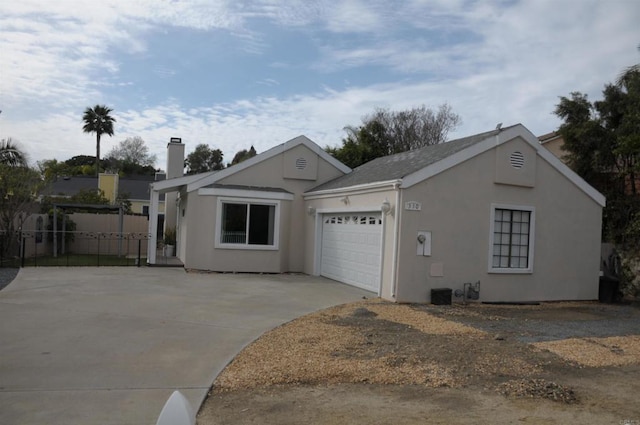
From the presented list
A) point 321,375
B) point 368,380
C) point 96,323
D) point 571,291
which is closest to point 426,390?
point 368,380

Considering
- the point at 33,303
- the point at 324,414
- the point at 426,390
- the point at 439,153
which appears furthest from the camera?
the point at 439,153

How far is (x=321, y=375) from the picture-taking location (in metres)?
6.38

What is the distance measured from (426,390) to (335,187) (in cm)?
1074

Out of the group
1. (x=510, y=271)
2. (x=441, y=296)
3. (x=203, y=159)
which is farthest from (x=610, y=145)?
(x=203, y=159)

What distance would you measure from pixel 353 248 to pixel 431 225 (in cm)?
283

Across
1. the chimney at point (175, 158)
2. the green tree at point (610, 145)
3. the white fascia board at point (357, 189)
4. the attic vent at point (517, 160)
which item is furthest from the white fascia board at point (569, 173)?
the chimney at point (175, 158)

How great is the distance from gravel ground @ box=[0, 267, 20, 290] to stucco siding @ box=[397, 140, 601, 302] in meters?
9.60

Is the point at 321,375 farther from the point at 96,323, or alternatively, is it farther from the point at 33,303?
the point at 33,303

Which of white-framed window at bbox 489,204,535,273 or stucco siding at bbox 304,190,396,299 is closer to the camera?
stucco siding at bbox 304,190,396,299

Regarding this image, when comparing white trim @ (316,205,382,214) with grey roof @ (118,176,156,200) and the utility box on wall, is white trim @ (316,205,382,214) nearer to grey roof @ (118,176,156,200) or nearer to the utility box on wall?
the utility box on wall

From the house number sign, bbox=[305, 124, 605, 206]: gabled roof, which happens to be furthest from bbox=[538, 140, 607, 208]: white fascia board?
the house number sign

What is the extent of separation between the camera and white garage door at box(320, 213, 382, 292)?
533 inches

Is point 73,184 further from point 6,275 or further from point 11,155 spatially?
point 6,275

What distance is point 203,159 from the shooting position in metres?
71.1
